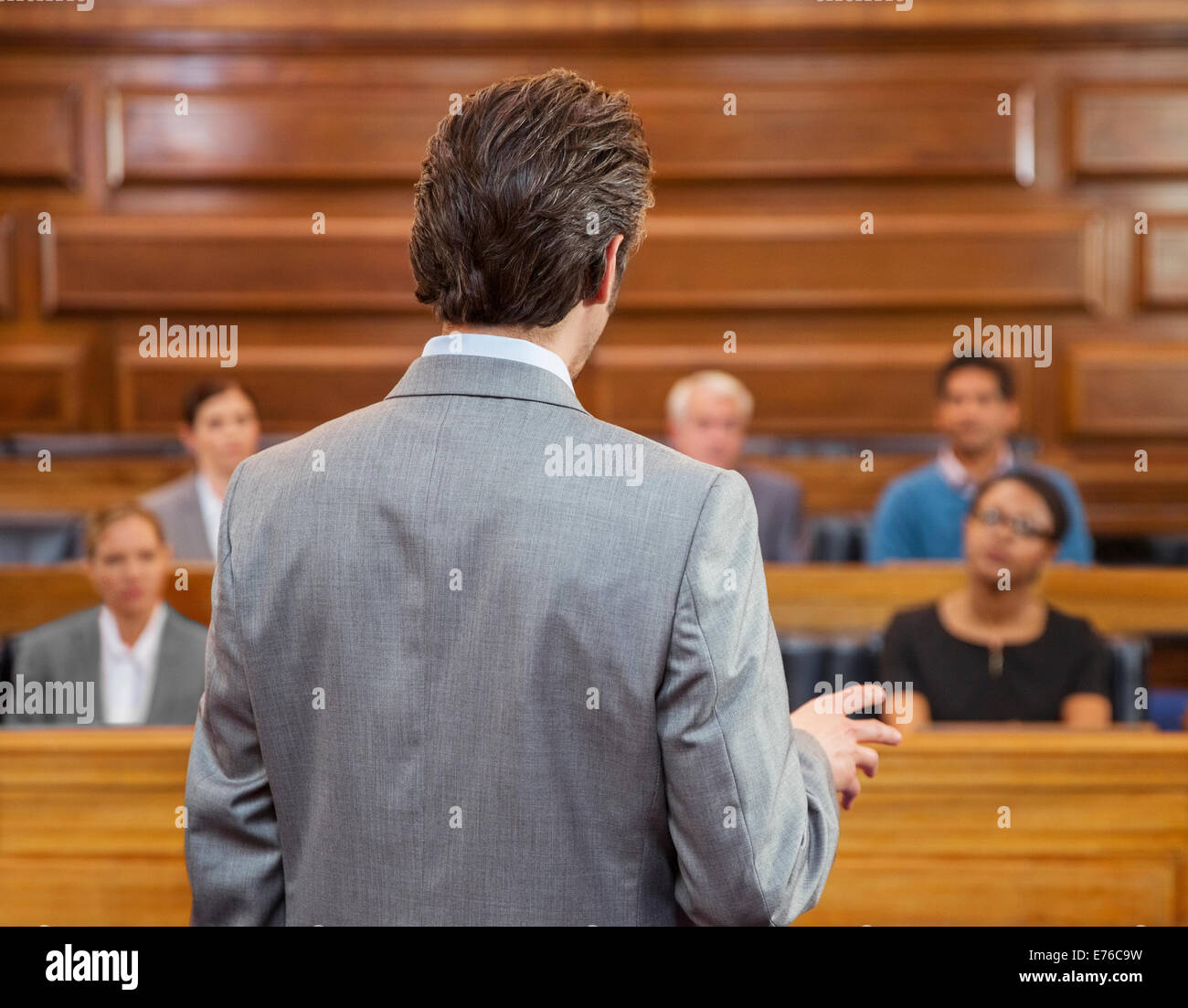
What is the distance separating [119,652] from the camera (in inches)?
95.9

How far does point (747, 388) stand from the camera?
4879mm

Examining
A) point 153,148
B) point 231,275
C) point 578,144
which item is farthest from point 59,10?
point 578,144

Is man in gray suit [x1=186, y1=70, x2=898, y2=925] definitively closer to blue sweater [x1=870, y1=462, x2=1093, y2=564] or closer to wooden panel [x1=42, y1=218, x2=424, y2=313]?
blue sweater [x1=870, y1=462, x2=1093, y2=564]

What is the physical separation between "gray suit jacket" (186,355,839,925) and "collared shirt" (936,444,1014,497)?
290 cm

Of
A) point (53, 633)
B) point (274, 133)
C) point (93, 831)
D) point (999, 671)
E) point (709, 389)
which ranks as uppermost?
point (274, 133)

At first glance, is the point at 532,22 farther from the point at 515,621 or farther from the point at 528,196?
the point at 515,621

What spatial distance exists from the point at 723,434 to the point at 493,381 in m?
2.70

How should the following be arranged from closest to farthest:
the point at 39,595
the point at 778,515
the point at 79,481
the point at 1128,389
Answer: the point at 39,595 < the point at 778,515 < the point at 79,481 < the point at 1128,389

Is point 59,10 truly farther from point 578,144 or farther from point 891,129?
point 578,144

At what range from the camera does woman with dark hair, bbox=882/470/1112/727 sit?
2.42 meters

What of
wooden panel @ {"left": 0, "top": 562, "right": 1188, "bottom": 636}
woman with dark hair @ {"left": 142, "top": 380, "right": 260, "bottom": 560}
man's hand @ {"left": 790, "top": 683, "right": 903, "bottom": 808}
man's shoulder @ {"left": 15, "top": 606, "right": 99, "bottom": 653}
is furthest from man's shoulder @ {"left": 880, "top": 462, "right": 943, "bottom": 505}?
man's hand @ {"left": 790, "top": 683, "right": 903, "bottom": 808}

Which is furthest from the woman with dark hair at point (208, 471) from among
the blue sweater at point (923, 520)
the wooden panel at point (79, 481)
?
the blue sweater at point (923, 520)

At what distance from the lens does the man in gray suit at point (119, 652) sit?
2.33 meters

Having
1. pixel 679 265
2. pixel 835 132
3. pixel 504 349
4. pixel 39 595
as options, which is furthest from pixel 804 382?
pixel 504 349
